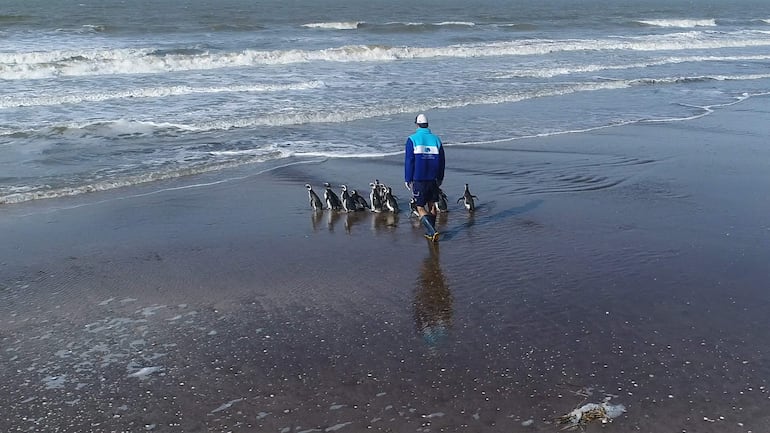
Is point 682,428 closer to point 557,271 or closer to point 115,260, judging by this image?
point 557,271

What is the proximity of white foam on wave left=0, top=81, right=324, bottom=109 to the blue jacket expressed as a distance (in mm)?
15504

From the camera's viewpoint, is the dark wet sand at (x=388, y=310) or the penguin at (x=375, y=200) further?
the penguin at (x=375, y=200)

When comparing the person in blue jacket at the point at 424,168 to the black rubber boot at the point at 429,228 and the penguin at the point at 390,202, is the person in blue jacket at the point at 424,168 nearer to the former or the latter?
the black rubber boot at the point at 429,228

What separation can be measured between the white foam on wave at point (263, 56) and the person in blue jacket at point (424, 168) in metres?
23.1

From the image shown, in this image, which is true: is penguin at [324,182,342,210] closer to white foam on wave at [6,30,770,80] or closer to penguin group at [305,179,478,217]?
penguin group at [305,179,478,217]

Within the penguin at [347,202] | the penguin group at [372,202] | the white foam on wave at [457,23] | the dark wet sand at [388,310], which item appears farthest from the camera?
the white foam on wave at [457,23]

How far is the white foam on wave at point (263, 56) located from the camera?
1233 inches

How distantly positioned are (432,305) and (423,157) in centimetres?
264

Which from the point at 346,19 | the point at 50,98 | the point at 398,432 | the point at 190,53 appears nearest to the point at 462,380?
the point at 398,432

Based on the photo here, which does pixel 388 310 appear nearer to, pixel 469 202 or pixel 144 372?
pixel 144 372

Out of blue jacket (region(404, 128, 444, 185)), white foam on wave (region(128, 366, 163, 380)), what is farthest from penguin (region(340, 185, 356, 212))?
white foam on wave (region(128, 366, 163, 380))

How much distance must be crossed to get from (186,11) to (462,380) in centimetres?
6908

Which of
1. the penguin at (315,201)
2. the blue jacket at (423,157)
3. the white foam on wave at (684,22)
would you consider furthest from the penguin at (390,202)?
the white foam on wave at (684,22)

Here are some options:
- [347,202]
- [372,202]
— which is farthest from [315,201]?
[372,202]
